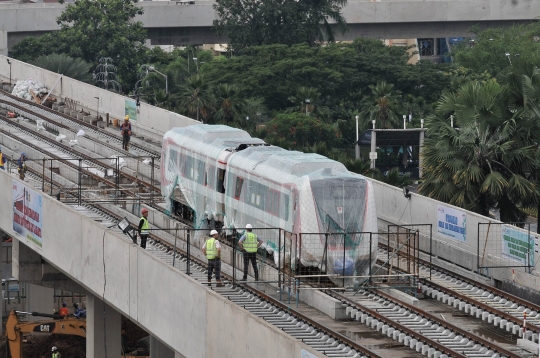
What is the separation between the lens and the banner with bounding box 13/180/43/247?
40.9m

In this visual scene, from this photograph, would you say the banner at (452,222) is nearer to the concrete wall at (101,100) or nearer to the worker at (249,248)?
the worker at (249,248)

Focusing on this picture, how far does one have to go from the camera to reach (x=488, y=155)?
1540 inches

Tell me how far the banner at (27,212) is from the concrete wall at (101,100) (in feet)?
35.6

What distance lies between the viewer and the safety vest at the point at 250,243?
31453 mm

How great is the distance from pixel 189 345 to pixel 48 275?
16850 mm

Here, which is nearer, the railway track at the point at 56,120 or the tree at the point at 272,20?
the railway track at the point at 56,120

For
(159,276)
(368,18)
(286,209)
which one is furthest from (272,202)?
(368,18)

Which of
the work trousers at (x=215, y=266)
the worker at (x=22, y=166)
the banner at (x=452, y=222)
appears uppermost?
the banner at (x=452, y=222)

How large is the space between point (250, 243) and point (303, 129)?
4954cm

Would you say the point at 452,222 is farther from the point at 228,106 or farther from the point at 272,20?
the point at 272,20

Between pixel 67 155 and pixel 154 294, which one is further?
pixel 67 155

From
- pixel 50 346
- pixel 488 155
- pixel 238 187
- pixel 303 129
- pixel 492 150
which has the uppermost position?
pixel 492 150

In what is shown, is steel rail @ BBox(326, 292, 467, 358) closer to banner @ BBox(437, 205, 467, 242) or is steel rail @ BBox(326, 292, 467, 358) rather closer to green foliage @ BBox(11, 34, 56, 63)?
banner @ BBox(437, 205, 467, 242)

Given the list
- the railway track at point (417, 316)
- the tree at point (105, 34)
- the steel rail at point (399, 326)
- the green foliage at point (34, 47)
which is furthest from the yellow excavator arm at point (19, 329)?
the green foliage at point (34, 47)
